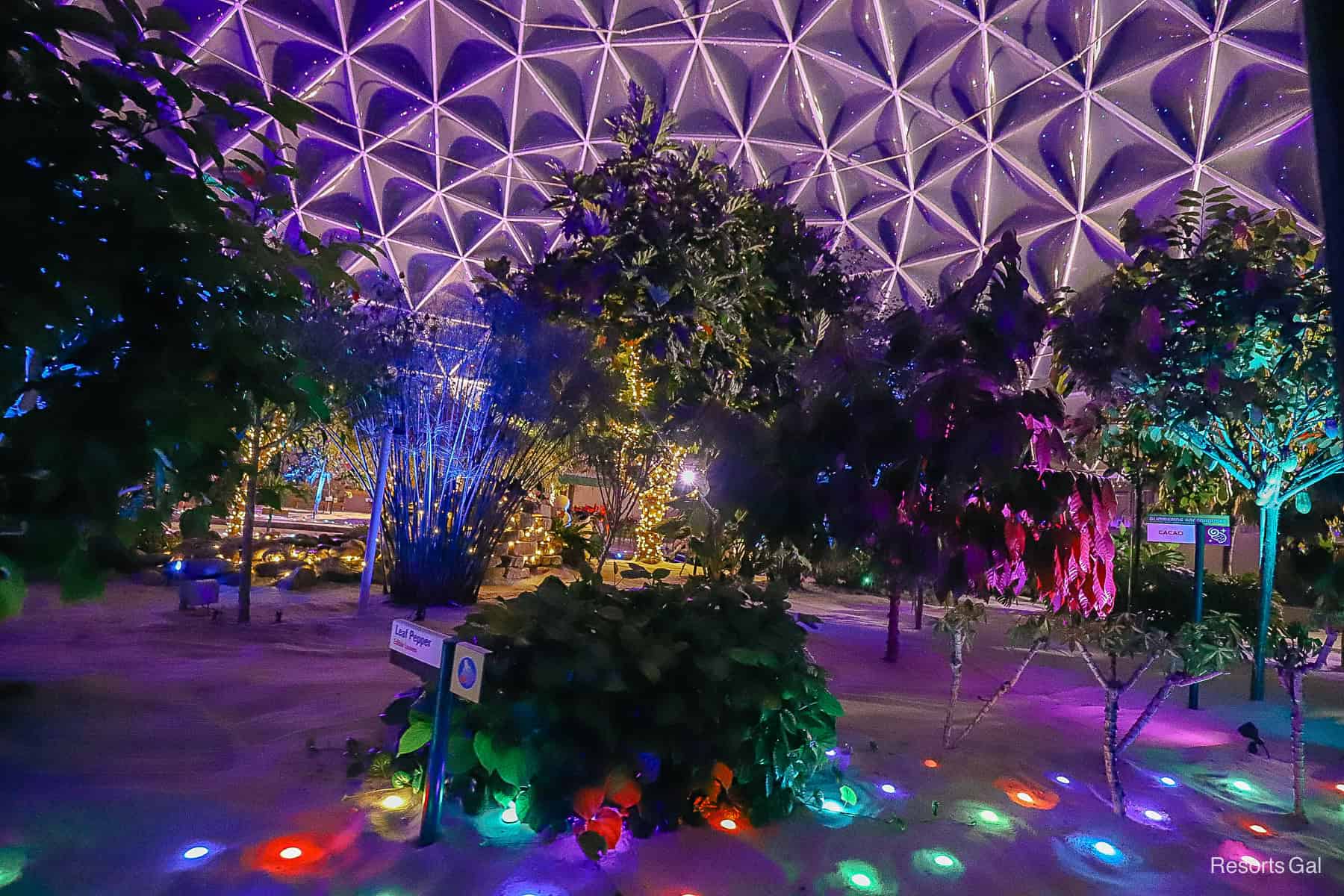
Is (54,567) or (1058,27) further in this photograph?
(1058,27)

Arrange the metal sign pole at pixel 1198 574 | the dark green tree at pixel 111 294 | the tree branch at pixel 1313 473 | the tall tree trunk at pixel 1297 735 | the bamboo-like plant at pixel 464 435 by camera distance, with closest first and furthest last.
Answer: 1. the dark green tree at pixel 111 294
2. the tall tree trunk at pixel 1297 735
3. the metal sign pole at pixel 1198 574
4. the tree branch at pixel 1313 473
5. the bamboo-like plant at pixel 464 435

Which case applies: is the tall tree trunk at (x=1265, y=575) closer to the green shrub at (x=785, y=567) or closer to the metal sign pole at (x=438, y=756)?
the green shrub at (x=785, y=567)

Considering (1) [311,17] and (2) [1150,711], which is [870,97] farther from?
(2) [1150,711]

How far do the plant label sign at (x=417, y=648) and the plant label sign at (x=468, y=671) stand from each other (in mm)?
98

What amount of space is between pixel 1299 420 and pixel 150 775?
363 inches

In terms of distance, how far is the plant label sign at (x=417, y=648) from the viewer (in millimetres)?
3066

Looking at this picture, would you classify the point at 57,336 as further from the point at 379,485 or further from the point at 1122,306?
the point at 379,485

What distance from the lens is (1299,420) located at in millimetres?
6926

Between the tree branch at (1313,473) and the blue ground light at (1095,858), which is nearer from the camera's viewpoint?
the blue ground light at (1095,858)

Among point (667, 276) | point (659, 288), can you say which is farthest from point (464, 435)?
point (667, 276)

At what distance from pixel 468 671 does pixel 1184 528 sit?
7308 mm

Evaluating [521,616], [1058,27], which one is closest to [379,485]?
[521,616]

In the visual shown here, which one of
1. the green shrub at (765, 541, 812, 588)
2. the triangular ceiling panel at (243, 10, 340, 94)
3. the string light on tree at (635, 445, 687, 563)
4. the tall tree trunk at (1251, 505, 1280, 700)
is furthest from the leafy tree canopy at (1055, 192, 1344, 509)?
the triangular ceiling panel at (243, 10, 340, 94)

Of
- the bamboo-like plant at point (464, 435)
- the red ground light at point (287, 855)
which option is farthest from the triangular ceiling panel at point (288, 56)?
the red ground light at point (287, 855)
